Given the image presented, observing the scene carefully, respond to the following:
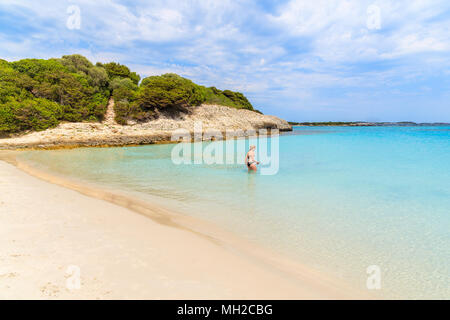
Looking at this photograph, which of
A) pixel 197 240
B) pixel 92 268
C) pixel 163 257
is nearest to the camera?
pixel 92 268

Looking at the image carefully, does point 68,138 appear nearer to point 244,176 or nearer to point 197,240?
point 244,176

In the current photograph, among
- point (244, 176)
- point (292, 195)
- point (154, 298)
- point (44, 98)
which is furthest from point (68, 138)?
point (154, 298)

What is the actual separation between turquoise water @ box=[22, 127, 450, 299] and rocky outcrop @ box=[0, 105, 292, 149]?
15.3 m

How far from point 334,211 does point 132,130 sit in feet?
107

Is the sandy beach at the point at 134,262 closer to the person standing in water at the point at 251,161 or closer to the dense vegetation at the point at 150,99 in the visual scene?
the person standing in water at the point at 251,161

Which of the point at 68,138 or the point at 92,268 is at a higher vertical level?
the point at 68,138

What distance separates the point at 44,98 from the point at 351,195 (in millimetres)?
41562

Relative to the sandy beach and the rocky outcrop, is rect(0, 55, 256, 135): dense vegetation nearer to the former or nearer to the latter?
the rocky outcrop

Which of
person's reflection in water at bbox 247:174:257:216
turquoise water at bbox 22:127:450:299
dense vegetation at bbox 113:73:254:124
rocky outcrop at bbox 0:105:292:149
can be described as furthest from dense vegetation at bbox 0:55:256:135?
person's reflection in water at bbox 247:174:257:216

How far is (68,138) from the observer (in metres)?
27.5

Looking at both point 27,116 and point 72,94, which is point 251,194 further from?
point 72,94

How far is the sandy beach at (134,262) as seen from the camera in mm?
3270

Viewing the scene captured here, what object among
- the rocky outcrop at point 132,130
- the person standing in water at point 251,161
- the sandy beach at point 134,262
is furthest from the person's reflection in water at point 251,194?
the rocky outcrop at point 132,130

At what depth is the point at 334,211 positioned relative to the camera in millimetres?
7348
